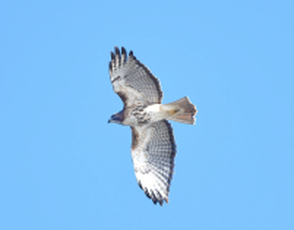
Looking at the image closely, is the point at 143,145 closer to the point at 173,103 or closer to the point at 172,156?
the point at 172,156

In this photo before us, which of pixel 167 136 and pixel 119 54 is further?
pixel 167 136

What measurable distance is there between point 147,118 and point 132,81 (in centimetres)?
88

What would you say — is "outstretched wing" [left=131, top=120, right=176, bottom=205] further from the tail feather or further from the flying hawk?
the tail feather

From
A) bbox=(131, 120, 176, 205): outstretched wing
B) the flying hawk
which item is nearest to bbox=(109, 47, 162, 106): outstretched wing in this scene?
the flying hawk

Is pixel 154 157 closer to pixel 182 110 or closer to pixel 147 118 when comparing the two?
pixel 147 118

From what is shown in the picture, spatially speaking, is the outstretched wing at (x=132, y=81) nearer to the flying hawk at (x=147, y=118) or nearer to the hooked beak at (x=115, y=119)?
the flying hawk at (x=147, y=118)

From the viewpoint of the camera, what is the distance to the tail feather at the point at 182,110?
10922 mm

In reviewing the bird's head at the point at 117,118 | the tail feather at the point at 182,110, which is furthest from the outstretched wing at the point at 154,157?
the bird's head at the point at 117,118

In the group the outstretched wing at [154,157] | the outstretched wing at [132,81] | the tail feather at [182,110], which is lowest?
the outstretched wing at [154,157]

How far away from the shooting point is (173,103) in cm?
1093

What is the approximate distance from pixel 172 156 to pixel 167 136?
47 cm

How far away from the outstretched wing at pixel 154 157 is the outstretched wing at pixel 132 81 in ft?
2.31

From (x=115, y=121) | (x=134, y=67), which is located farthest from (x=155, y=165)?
(x=134, y=67)

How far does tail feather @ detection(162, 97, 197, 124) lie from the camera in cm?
1092
